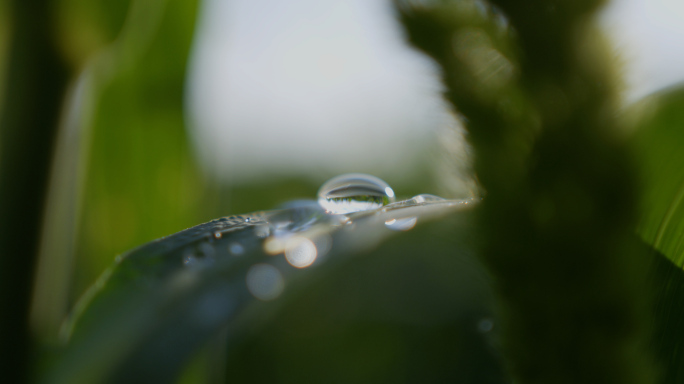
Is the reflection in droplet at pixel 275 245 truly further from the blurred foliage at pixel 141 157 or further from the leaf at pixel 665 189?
the blurred foliage at pixel 141 157

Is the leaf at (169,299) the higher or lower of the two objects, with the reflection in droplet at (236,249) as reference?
lower

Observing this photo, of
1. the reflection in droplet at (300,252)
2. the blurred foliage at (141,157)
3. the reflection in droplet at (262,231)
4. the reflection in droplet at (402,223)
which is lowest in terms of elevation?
the reflection in droplet at (300,252)

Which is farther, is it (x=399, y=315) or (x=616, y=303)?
(x=399, y=315)

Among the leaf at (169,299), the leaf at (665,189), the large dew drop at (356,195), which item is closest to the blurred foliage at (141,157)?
the large dew drop at (356,195)

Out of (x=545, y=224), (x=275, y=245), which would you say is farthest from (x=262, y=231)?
(x=545, y=224)

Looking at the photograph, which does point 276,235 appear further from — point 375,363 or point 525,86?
point 375,363

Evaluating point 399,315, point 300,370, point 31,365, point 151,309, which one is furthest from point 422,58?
point 300,370

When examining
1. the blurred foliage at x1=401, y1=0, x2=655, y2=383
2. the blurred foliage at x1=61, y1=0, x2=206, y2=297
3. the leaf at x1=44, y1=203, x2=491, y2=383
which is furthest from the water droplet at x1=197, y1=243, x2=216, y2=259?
the blurred foliage at x1=61, y1=0, x2=206, y2=297
